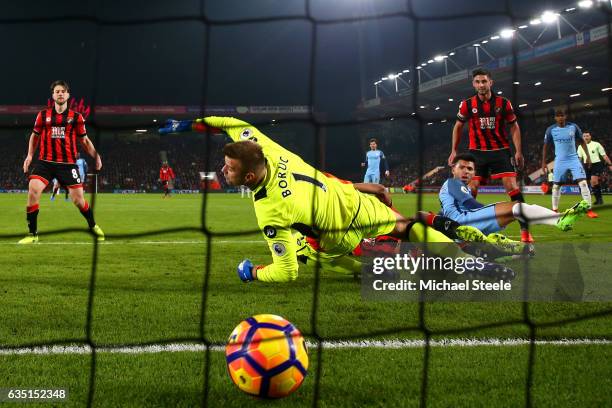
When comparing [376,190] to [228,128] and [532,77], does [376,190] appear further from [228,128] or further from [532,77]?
[532,77]

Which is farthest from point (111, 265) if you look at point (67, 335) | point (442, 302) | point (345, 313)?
point (442, 302)

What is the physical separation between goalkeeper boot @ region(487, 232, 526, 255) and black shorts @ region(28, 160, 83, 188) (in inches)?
196

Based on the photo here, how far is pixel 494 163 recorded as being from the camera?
20.9 feet

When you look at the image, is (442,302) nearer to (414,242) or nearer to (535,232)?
(414,242)

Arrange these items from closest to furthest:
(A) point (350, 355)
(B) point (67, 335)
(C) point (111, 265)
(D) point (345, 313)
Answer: (A) point (350, 355)
(B) point (67, 335)
(D) point (345, 313)
(C) point (111, 265)

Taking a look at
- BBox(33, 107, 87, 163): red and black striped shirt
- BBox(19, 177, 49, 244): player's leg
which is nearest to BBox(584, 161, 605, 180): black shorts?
BBox(33, 107, 87, 163): red and black striped shirt

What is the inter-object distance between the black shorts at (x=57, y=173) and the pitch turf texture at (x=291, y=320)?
76.1 inches

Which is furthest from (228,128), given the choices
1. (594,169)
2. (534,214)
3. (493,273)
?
(594,169)

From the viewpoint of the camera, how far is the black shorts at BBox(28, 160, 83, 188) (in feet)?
22.2

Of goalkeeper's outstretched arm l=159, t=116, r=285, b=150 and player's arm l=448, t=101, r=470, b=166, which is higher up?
player's arm l=448, t=101, r=470, b=166

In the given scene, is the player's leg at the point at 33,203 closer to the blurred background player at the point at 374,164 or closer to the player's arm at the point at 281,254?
the player's arm at the point at 281,254

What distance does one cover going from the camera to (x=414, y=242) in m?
3.98

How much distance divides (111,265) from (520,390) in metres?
3.90

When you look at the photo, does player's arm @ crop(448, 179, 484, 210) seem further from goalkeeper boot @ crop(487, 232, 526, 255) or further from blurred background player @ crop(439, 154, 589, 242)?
goalkeeper boot @ crop(487, 232, 526, 255)
